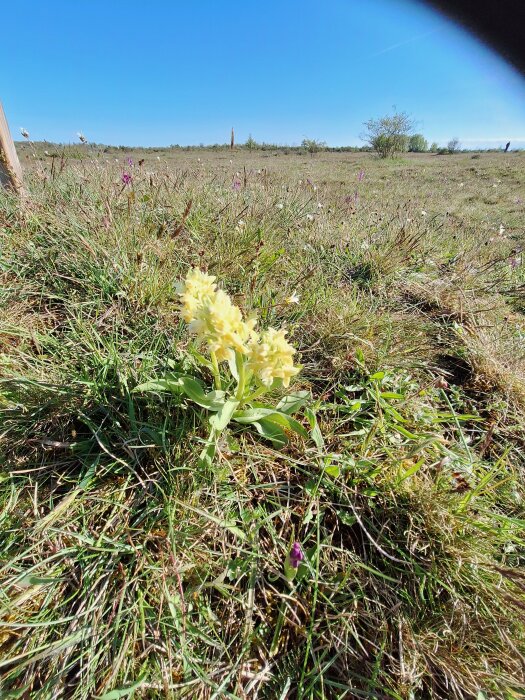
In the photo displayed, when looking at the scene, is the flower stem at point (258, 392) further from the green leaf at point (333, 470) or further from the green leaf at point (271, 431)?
the green leaf at point (333, 470)

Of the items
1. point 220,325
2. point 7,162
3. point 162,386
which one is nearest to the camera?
point 220,325

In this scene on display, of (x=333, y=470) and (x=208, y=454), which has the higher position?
(x=208, y=454)

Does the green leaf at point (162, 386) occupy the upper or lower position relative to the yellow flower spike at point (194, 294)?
lower

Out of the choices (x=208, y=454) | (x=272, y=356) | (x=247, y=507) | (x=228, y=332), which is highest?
(x=228, y=332)

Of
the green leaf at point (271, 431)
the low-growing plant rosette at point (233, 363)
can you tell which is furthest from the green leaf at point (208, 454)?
the green leaf at point (271, 431)

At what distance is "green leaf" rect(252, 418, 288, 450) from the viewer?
174cm

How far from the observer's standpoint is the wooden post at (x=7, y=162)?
3430mm

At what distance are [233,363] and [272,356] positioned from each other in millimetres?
390

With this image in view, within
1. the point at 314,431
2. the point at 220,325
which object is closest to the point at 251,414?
the point at 314,431

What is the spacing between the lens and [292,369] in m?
1.40

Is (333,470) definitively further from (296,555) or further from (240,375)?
(240,375)

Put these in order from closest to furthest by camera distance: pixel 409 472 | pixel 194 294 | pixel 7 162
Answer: pixel 194 294, pixel 409 472, pixel 7 162

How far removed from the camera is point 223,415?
1.50m

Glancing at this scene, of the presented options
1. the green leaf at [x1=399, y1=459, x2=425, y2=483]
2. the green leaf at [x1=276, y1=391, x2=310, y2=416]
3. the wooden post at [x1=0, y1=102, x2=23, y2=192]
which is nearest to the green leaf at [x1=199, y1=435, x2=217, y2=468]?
the green leaf at [x1=276, y1=391, x2=310, y2=416]
